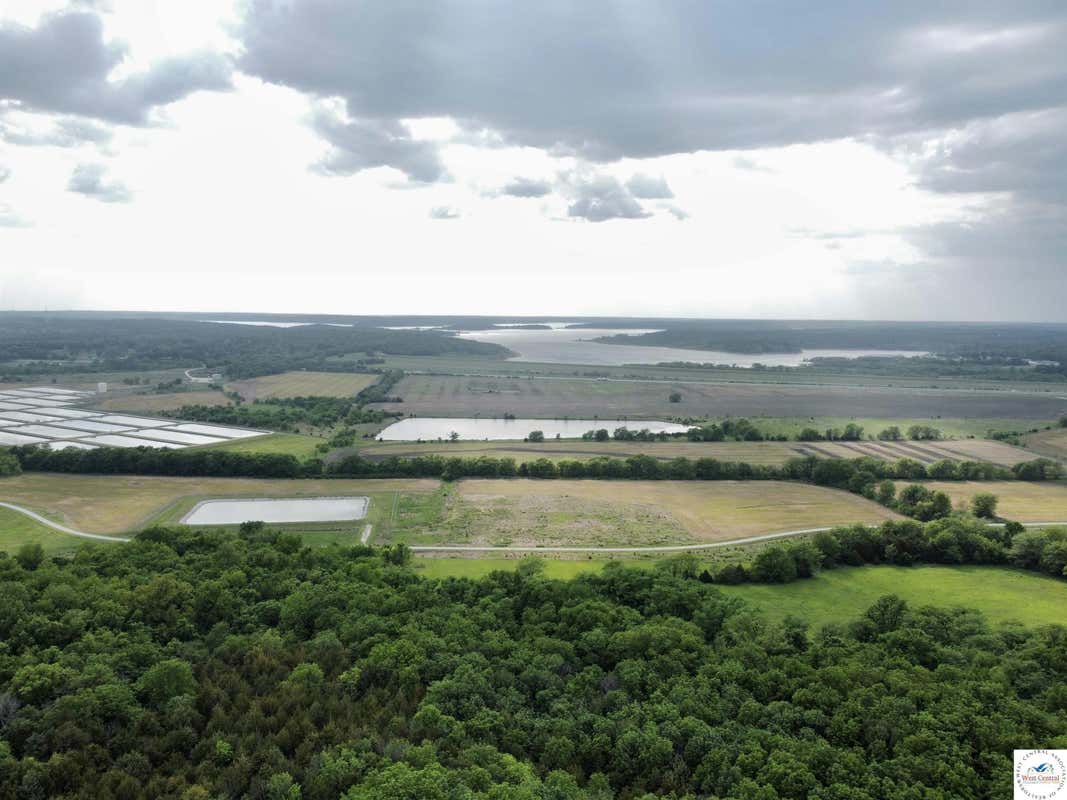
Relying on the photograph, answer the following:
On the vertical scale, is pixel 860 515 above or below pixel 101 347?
below

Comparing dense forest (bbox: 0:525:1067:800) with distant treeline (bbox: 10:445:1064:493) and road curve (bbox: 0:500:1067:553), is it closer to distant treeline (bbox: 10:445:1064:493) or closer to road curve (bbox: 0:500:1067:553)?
road curve (bbox: 0:500:1067:553)

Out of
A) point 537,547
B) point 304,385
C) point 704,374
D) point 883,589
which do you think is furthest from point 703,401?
point 304,385

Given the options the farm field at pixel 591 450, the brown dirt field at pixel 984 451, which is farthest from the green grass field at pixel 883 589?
the brown dirt field at pixel 984 451

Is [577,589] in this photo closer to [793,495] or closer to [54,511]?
[793,495]

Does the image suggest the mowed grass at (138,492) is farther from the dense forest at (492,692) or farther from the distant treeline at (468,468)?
the dense forest at (492,692)

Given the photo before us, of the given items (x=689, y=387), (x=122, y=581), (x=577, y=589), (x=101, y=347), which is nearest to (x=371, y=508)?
(x=122, y=581)

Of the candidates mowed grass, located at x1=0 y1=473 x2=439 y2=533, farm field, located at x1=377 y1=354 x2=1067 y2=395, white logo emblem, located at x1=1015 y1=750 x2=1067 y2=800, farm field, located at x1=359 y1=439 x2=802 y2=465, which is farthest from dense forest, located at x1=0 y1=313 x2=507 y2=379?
white logo emblem, located at x1=1015 y1=750 x2=1067 y2=800
